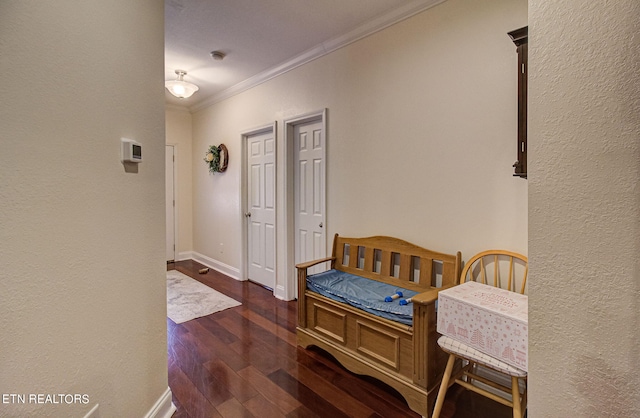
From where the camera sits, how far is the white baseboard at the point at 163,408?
157 cm

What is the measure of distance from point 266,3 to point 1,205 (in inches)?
84.7

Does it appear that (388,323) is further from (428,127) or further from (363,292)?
(428,127)

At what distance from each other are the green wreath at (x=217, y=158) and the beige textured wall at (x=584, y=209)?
159 inches

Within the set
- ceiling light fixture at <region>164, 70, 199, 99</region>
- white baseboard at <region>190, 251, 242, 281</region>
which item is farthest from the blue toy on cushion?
ceiling light fixture at <region>164, 70, 199, 99</region>

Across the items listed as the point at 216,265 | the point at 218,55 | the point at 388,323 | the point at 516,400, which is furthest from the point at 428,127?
the point at 216,265

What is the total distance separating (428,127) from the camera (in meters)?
2.27

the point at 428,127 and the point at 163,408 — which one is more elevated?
the point at 428,127

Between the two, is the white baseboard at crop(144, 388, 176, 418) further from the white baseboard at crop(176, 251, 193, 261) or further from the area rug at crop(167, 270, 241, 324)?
the white baseboard at crop(176, 251, 193, 261)

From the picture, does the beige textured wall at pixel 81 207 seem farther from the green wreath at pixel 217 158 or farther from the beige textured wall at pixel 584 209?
the green wreath at pixel 217 158

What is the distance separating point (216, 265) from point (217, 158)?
1.64 meters

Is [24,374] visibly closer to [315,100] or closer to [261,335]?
[261,335]

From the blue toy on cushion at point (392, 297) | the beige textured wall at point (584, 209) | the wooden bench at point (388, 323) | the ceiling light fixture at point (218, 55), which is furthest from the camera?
the ceiling light fixture at point (218, 55)

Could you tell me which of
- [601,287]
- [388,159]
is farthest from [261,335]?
[601,287]

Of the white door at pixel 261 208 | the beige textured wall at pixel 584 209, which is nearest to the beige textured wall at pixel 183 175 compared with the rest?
the white door at pixel 261 208
